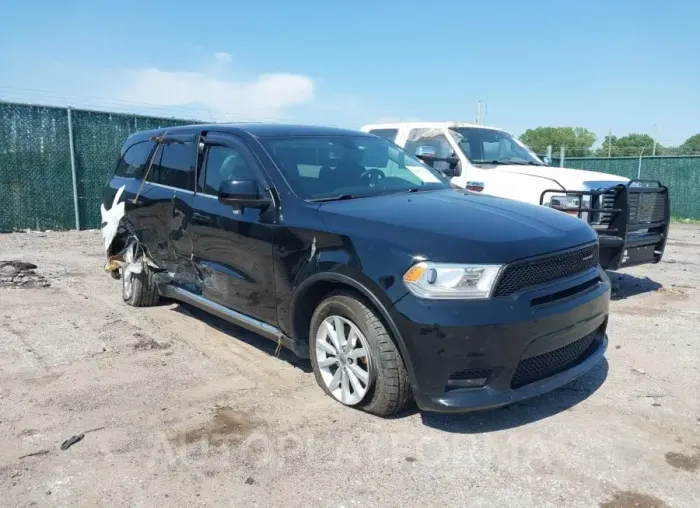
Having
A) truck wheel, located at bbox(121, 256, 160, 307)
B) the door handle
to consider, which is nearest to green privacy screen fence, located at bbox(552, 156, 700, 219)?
truck wheel, located at bbox(121, 256, 160, 307)

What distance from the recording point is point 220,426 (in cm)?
363

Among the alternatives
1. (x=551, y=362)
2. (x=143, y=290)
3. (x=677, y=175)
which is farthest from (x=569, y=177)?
(x=677, y=175)

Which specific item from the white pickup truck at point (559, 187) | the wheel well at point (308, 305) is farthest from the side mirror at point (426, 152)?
the wheel well at point (308, 305)

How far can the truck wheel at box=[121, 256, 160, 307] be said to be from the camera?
243 inches

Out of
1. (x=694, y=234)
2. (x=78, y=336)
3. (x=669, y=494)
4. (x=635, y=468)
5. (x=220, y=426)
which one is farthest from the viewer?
(x=694, y=234)

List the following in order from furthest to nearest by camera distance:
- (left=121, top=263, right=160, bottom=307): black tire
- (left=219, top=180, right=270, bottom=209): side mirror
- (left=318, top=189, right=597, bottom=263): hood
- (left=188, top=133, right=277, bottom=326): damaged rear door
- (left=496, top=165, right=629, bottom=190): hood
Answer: (left=496, top=165, right=629, bottom=190): hood < (left=121, top=263, right=160, bottom=307): black tire < (left=188, top=133, right=277, bottom=326): damaged rear door < (left=219, top=180, right=270, bottom=209): side mirror < (left=318, top=189, right=597, bottom=263): hood

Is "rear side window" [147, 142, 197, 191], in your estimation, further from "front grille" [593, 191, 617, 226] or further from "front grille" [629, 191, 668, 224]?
"front grille" [629, 191, 668, 224]

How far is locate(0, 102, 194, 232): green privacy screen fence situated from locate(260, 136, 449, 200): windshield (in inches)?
346

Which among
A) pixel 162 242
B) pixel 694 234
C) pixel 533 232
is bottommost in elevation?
pixel 694 234

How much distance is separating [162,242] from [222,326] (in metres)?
0.98

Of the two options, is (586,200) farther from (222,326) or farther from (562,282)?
(222,326)

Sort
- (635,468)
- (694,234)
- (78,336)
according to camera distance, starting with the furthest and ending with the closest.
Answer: (694,234) → (78,336) → (635,468)

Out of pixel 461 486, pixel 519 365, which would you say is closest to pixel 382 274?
pixel 519 365

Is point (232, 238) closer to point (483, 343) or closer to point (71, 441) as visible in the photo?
point (71, 441)
